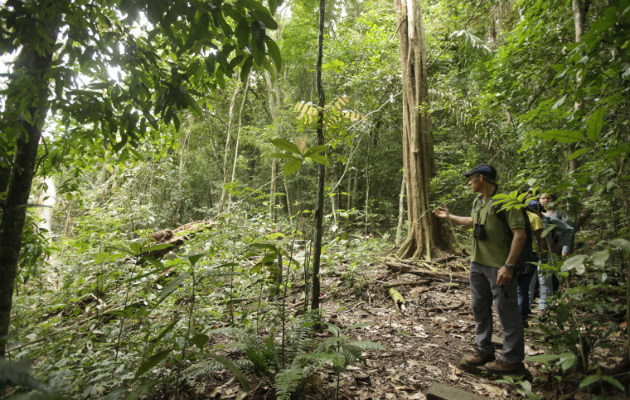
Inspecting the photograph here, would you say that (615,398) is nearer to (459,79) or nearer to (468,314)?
(468,314)

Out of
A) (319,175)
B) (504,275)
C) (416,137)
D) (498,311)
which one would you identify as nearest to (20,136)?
(319,175)

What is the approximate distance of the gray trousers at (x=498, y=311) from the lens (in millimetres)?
2766

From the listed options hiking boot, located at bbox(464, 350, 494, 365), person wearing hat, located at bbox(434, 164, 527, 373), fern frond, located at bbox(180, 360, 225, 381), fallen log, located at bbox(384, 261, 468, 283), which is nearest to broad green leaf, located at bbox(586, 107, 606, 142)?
person wearing hat, located at bbox(434, 164, 527, 373)

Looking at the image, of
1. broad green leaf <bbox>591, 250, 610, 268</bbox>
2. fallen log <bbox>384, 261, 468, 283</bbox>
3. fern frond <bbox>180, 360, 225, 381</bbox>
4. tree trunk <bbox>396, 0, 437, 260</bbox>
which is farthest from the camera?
tree trunk <bbox>396, 0, 437, 260</bbox>

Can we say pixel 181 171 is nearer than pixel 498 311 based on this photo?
No

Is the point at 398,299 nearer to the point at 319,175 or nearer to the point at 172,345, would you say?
the point at 319,175

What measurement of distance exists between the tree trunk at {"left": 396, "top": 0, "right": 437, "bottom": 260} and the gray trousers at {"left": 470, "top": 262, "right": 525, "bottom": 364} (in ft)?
11.2

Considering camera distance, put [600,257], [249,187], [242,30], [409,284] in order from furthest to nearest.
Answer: [409,284], [249,187], [242,30], [600,257]

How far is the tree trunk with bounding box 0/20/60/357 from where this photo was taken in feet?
6.15

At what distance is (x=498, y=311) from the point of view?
2.89 meters

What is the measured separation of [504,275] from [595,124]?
5.51ft

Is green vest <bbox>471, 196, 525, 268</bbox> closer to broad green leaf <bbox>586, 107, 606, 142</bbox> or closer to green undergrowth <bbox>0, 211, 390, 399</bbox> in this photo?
broad green leaf <bbox>586, 107, 606, 142</bbox>

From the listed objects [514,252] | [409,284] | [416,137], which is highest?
[416,137]

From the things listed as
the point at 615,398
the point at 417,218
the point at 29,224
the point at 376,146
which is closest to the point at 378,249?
the point at 417,218
